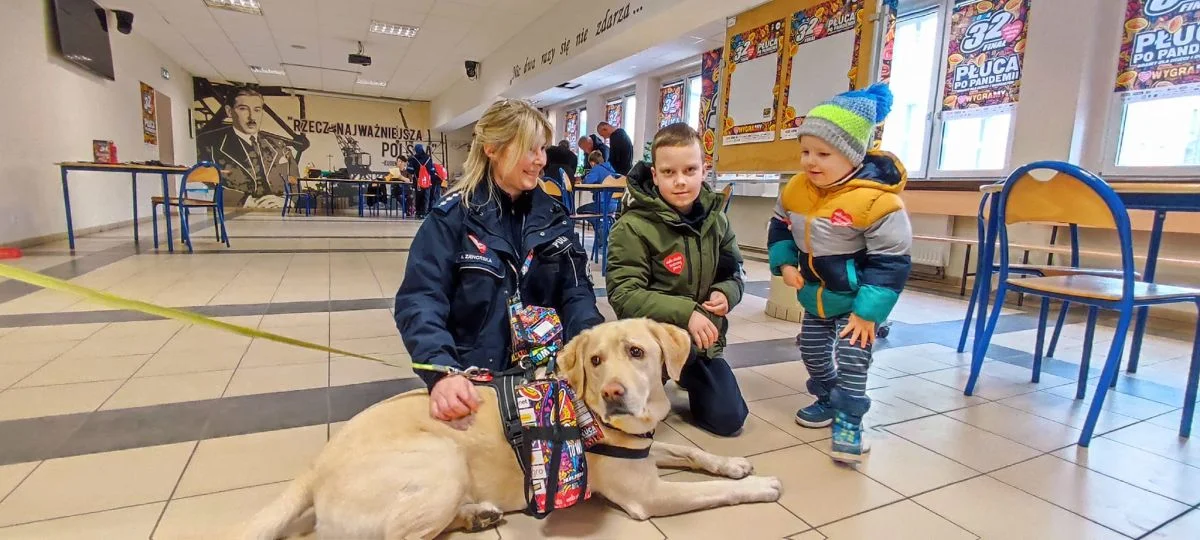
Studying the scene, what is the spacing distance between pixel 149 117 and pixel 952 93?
12493 millimetres

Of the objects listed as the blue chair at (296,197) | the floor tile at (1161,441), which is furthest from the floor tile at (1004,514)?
the blue chair at (296,197)

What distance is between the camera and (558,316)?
175 cm

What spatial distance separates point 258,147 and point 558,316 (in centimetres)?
1796

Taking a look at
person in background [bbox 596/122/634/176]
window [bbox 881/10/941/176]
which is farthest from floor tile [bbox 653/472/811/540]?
window [bbox 881/10/941/176]

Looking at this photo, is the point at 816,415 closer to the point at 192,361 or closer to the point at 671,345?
the point at 671,345

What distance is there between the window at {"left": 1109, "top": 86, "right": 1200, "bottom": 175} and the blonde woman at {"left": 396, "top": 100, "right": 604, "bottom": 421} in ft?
16.4

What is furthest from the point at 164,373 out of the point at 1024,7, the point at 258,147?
the point at 258,147

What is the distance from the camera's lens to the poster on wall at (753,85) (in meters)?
5.03

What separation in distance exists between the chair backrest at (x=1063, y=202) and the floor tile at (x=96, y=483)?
2940 millimetres

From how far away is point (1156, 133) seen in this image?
4.28 m

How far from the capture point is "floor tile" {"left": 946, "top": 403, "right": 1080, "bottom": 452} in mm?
1949

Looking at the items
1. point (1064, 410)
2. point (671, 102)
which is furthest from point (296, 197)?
point (1064, 410)

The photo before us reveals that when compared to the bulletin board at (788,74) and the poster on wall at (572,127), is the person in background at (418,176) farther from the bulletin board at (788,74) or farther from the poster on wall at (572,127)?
the bulletin board at (788,74)

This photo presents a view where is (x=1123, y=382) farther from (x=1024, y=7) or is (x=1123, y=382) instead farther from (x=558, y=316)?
(x=1024, y=7)
